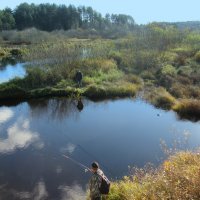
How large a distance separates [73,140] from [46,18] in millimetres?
88842

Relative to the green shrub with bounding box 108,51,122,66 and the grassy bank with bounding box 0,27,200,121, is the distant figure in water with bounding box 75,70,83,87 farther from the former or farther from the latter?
the green shrub with bounding box 108,51,122,66

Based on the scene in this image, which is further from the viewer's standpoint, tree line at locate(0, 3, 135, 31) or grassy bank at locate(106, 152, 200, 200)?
tree line at locate(0, 3, 135, 31)

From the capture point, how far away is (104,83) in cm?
3097

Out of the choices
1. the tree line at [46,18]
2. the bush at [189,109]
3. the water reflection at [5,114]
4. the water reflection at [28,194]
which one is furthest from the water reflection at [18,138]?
the tree line at [46,18]

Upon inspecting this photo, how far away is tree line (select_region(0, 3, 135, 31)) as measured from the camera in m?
97.0

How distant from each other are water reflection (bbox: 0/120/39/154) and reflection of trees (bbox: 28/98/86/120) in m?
2.53

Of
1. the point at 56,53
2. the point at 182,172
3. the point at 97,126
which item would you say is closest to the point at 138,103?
the point at 97,126

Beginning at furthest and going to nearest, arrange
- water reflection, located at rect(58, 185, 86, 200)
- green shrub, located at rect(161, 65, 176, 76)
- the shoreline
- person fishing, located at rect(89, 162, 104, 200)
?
green shrub, located at rect(161, 65, 176, 76) → the shoreline → water reflection, located at rect(58, 185, 86, 200) → person fishing, located at rect(89, 162, 104, 200)

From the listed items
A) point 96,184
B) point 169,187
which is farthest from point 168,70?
point 169,187

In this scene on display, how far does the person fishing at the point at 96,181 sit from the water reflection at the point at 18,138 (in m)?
8.31

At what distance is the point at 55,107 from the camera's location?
26234 millimetres

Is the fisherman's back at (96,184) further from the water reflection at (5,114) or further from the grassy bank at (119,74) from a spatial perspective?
the grassy bank at (119,74)

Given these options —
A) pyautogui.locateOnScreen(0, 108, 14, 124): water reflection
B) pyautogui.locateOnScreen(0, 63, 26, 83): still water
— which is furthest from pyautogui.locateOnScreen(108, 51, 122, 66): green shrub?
pyautogui.locateOnScreen(0, 108, 14, 124): water reflection

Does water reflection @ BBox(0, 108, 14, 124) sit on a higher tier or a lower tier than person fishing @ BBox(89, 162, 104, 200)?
lower
